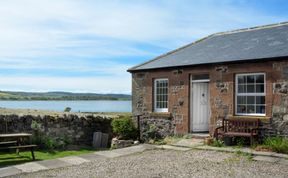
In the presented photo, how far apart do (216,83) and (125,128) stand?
4606 millimetres

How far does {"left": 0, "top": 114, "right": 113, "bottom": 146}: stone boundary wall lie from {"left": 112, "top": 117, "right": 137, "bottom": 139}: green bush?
221 centimetres

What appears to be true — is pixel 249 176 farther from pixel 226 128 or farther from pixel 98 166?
pixel 226 128

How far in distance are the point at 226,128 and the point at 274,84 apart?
98.0 inches

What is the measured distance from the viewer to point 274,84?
12.9 m

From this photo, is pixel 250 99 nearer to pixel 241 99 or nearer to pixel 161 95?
pixel 241 99

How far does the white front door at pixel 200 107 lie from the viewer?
15.7m

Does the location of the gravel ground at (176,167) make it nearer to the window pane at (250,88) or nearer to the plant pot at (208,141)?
the plant pot at (208,141)

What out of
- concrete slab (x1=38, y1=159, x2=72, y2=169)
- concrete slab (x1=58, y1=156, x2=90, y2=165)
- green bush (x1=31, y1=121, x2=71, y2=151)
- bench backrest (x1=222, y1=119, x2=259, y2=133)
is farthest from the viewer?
green bush (x1=31, y1=121, x2=71, y2=151)

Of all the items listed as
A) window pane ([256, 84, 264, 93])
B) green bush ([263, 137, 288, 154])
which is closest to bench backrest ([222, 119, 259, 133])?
green bush ([263, 137, 288, 154])

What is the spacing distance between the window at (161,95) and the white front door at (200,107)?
146 centimetres

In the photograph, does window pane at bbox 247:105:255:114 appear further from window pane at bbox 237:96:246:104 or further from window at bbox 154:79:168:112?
window at bbox 154:79:168:112

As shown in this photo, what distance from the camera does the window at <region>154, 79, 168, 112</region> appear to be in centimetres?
1669

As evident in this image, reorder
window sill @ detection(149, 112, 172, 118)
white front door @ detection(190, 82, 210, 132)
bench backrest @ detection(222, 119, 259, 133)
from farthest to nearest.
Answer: window sill @ detection(149, 112, 172, 118)
white front door @ detection(190, 82, 210, 132)
bench backrest @ detection(222, 119, 259, 133)

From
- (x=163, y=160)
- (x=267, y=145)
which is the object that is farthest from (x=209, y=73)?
(x=163, y=160)
